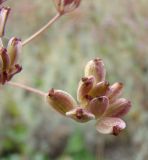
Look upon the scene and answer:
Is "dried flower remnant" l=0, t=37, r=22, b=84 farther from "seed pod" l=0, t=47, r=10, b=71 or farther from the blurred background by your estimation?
the blurred background

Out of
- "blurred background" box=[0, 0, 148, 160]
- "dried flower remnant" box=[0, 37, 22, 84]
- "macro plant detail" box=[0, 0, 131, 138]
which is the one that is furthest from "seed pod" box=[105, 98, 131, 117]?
"blurred background" box=[0, 0, 148, 160]

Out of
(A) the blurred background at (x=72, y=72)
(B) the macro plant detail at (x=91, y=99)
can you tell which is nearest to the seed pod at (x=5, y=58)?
(B) the macro plant detail at (x=91, y=99)

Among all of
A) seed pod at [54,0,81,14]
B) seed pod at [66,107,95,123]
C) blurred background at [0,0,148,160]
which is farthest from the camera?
blurred background at [0,0,148,160]

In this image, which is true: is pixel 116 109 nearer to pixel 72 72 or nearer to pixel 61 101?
pixel 61 101

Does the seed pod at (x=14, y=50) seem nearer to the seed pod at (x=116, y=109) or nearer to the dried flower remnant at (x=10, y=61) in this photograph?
the dried flower remnant at (x=10, y=61)

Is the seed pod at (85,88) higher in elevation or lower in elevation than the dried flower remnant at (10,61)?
lower

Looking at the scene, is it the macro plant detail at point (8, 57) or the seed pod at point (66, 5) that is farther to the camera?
the seed pod at point (66, 5)
